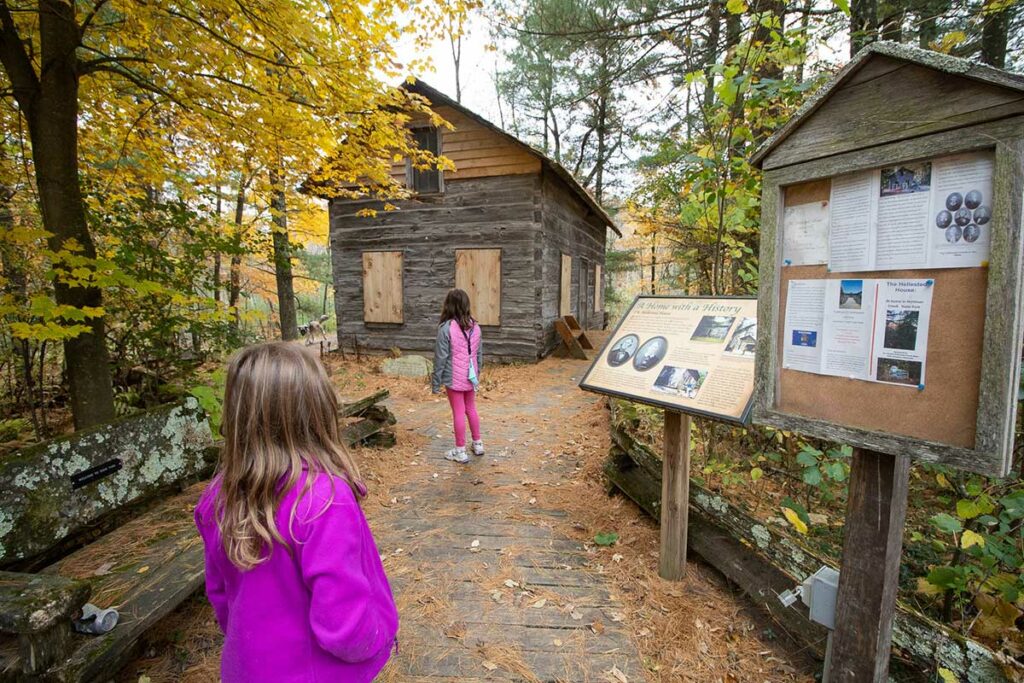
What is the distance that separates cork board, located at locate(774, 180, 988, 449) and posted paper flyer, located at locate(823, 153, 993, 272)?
4 centimetres

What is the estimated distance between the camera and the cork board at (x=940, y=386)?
1.26m

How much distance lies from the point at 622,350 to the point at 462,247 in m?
8.46

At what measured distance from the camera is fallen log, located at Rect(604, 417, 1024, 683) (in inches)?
69.9

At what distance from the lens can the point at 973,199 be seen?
123cm

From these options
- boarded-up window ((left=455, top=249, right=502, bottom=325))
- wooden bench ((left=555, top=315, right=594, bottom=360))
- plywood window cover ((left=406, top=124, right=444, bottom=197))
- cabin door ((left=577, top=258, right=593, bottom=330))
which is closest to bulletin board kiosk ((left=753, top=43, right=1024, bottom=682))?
boarded-up window ((left=455, top=249, right=502, bottom=325))

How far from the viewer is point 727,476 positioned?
3.75m

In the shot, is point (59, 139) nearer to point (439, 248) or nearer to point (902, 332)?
point (902, 332)

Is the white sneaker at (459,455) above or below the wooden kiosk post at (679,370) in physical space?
below

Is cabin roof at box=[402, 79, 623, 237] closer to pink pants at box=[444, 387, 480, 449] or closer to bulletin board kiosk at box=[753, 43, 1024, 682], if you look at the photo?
pink pants at box=[444, 387, 480, 449]

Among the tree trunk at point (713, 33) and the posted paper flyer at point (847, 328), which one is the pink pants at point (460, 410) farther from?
the posted paper flyer at point (847, 328)

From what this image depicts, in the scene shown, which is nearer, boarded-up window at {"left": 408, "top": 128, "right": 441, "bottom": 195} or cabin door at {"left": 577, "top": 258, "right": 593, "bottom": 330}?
boarded-up window at {"left": 408, "top": 128, "right": 441, "bottom": 195}

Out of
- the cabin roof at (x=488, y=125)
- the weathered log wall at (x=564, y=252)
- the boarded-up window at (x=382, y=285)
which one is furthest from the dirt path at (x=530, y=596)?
the cabin roof at (x=488, y=125)

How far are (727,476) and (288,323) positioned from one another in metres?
12.1

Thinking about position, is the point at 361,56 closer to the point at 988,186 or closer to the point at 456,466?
the point at 456,466
